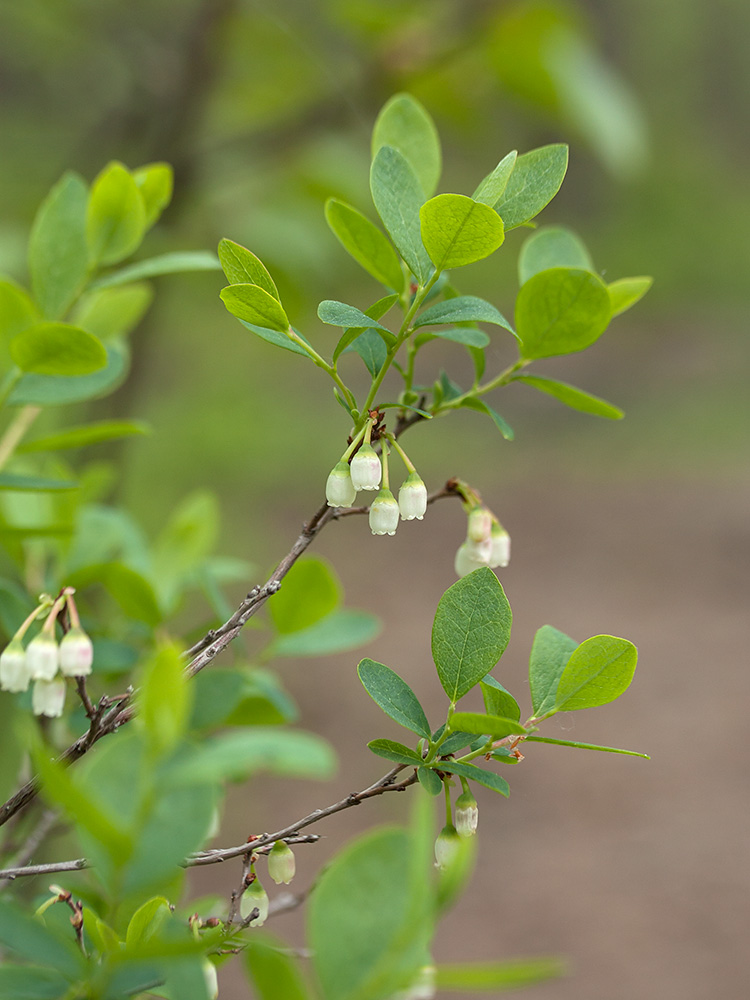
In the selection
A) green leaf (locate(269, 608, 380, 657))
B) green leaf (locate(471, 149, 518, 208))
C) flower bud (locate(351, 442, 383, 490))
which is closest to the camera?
green leaf (locate(471, 149, 518, 208))

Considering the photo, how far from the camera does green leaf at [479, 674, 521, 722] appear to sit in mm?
554

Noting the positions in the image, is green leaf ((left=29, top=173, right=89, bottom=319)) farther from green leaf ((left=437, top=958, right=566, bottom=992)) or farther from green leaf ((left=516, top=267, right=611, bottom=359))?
green leaf ((left=437, top=958, right=566, bottom=992))

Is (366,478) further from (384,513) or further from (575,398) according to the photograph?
(575,398)

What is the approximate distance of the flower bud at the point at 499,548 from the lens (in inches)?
31.3

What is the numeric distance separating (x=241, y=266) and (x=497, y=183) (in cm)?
15

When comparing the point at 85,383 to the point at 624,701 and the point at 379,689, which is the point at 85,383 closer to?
the point at 379,689

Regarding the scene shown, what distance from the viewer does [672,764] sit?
3.60 metres

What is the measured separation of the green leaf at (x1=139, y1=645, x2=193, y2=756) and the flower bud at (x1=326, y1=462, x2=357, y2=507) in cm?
27

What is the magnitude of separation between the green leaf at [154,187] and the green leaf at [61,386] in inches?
5.2

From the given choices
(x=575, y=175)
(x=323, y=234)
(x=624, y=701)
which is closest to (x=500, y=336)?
(x=575, y=175)

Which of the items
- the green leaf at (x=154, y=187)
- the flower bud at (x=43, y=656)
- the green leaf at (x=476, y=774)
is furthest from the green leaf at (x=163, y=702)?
the green leaf at (x=154, y=187)

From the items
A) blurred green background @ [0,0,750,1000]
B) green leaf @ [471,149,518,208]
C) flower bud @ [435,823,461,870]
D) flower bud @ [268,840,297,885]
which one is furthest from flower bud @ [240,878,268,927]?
blurred green background @ [0,0,750,1000]

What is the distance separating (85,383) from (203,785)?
49 centimetres

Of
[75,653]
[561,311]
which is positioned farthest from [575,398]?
[75,653]
